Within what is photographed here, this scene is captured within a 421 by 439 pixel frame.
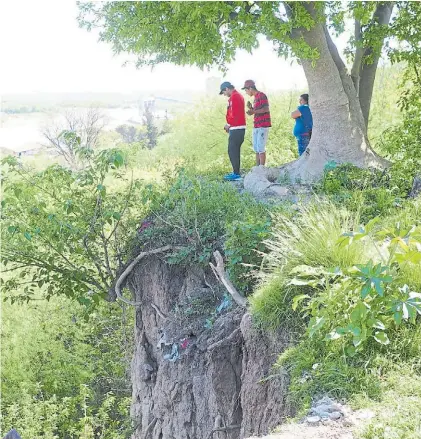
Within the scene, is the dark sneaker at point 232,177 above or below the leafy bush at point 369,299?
above

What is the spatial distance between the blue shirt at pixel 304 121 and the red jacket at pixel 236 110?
4.99ft

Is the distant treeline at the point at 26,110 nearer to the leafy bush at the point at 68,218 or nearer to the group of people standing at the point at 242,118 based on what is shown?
the group of people standing at the point at 242,118

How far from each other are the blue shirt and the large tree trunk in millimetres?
815

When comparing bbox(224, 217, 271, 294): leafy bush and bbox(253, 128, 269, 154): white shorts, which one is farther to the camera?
bbox(253, 128, 269, 154): white shorts

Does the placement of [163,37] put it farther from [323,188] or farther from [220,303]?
[220,303]

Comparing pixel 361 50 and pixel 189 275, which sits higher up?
pixel 361 50

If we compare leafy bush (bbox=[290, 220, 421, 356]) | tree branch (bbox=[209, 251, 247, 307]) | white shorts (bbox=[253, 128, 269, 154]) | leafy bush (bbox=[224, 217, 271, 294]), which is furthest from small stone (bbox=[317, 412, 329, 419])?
white shorts (bbox=[253, 128, 269, 154])

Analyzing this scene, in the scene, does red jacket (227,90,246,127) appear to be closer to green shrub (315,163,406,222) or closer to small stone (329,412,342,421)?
Result: green shrub (315,163,406,222)

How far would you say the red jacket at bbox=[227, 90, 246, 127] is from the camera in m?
9.95

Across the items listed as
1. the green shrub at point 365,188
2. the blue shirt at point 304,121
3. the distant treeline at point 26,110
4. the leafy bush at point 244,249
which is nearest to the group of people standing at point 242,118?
the blue shirt at point 304,121

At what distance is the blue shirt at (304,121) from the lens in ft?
36.1

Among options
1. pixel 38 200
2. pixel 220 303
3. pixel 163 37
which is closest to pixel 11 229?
pixel 38 200

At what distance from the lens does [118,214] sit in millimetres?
8086

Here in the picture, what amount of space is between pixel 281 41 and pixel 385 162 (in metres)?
2.88
